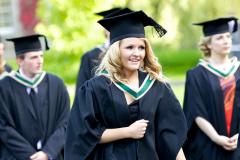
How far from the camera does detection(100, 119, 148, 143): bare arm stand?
216 inches

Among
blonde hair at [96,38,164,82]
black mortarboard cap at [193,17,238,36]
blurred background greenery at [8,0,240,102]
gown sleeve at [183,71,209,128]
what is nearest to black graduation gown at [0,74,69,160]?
gown sleeve at [183,71,209,128]

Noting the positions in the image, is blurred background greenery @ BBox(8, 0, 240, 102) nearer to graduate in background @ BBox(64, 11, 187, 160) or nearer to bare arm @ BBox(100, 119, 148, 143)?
graduate in background @ BBox(64, 11, 187, 160)

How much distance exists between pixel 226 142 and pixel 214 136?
5.3 inches

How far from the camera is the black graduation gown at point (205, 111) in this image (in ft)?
24.5

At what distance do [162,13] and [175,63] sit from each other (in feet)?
20.3

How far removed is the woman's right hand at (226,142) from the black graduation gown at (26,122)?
159 centimetres

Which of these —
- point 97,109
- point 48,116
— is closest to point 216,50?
point 48,116

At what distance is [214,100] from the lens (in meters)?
7.49

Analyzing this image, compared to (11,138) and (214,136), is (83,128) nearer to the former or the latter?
(11,138)

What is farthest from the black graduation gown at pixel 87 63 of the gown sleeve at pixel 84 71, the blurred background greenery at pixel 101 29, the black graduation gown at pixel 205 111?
the blurred background greenery at pixel 101 29

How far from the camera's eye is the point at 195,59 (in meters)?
29.7

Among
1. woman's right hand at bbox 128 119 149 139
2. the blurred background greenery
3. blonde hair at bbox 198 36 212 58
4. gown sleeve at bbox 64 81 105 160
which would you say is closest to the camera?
woman's right hand at bbox 128 119 149 139

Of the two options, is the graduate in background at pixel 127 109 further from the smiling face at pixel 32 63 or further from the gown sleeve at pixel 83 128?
the smiling face at pixel 32 63

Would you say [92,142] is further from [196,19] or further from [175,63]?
[175,63]
